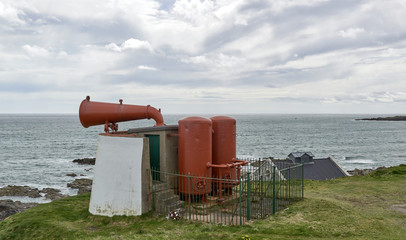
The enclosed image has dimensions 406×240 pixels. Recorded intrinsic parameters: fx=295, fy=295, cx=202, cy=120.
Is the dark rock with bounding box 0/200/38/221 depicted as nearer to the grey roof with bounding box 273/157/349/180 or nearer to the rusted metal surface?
the rusted metal surface

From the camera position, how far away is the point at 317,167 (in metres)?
33.2

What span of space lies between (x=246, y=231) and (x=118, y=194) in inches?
228

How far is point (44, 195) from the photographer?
32.4 metres

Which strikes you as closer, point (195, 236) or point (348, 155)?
point (195, 236)

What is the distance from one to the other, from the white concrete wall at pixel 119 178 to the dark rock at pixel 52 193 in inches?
830

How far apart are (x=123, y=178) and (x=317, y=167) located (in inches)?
1035

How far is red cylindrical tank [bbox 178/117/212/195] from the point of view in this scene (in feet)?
45.1

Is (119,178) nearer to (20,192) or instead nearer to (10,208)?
(10,208)

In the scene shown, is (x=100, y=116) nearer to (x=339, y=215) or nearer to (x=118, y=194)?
(x=118, y=194)

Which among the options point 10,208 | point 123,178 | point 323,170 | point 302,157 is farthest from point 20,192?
point 323,170

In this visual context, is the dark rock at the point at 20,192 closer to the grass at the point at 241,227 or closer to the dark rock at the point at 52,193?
the dark rock at the point at 52,193

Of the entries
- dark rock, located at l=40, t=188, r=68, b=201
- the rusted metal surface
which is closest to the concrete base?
the rusted metal surface

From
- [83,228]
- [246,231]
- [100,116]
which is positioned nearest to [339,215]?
[246,231]

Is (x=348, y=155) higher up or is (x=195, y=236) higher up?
(x=195, y=236)
